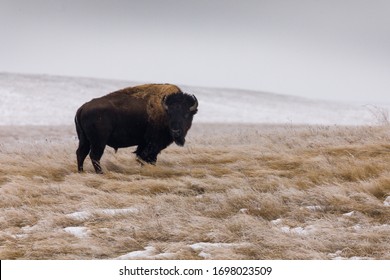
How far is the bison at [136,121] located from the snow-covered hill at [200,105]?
21.1m

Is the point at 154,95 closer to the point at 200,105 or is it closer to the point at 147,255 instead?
the point at 147,255

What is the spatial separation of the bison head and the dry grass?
68 centimetres

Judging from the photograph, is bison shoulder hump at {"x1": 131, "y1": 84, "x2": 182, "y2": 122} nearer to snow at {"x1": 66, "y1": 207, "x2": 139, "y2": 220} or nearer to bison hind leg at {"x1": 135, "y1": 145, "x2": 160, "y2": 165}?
bison hind leg at {"x1": 135, "y1": 145, "x2": 160, "y2": 165}

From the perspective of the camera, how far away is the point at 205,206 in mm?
8211

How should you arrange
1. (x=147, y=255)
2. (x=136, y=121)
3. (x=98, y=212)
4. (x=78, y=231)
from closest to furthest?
(x=147, y=255) < (x=78, y=231) < (x=98, y=212) < (x=136, y=121)

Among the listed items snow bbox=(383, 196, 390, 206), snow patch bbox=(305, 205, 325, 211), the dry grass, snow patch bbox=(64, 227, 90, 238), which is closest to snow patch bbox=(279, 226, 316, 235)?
the dry grass

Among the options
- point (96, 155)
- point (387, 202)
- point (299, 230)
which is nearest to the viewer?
point (299, 230)

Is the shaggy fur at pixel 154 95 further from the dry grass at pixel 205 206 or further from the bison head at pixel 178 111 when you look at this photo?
the dry grass at pixel 205 206

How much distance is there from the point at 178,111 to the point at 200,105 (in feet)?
108

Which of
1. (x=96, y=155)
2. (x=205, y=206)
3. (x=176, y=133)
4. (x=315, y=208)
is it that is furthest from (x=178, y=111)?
(x=315, y=208)

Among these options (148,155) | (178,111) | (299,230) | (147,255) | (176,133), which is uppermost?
(178,111)

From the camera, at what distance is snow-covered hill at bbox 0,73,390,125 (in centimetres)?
3581

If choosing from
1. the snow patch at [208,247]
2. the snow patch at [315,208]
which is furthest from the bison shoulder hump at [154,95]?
the snow patch at [208,247]
